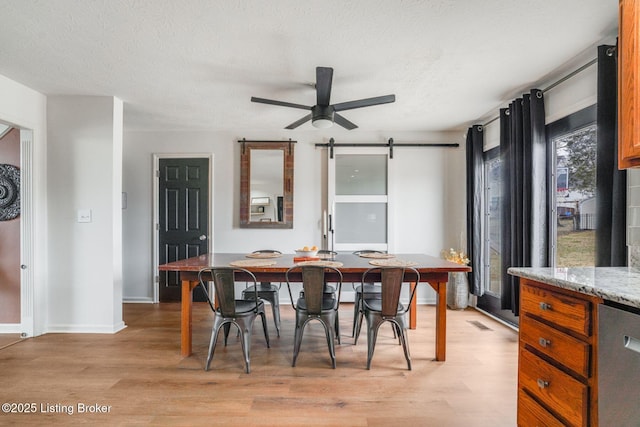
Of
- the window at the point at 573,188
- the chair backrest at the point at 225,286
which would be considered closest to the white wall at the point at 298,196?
the window at the point at 573,188

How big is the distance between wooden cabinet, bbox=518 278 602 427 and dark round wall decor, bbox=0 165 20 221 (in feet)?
14.8

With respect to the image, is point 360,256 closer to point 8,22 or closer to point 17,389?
point 17,389

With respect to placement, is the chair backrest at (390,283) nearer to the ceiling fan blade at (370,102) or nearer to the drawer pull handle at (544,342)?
the drawer pull handle at (544,342)

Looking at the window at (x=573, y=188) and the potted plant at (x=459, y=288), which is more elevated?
the window at (x=573, y=188)

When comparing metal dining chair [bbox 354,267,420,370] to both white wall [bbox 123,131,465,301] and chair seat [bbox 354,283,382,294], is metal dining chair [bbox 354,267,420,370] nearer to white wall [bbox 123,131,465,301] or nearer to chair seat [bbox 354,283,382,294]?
chair seat [bbox 354,283,382,294]

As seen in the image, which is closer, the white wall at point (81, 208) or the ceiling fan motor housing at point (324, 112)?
the ceiling fan motor housing at point (324, 112)

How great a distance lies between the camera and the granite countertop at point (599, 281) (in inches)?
41.3

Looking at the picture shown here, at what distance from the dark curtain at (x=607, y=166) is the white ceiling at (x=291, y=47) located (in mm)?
261

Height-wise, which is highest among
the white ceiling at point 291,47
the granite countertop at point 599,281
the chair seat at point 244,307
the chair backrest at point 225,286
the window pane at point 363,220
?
the white ceiling at point 291,47

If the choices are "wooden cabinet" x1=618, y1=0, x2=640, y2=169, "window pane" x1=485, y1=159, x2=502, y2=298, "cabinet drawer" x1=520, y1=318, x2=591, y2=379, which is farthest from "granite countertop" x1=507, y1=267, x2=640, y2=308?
"window pane" x1=485, y1=159, x2=502, y2=298

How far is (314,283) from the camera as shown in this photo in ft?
7.82

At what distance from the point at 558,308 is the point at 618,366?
0.28 meters

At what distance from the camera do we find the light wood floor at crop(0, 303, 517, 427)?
1854 mm

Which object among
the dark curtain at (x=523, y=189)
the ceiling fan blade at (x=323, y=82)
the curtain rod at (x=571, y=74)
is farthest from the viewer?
the dark curtain at (x=523, y=189)
